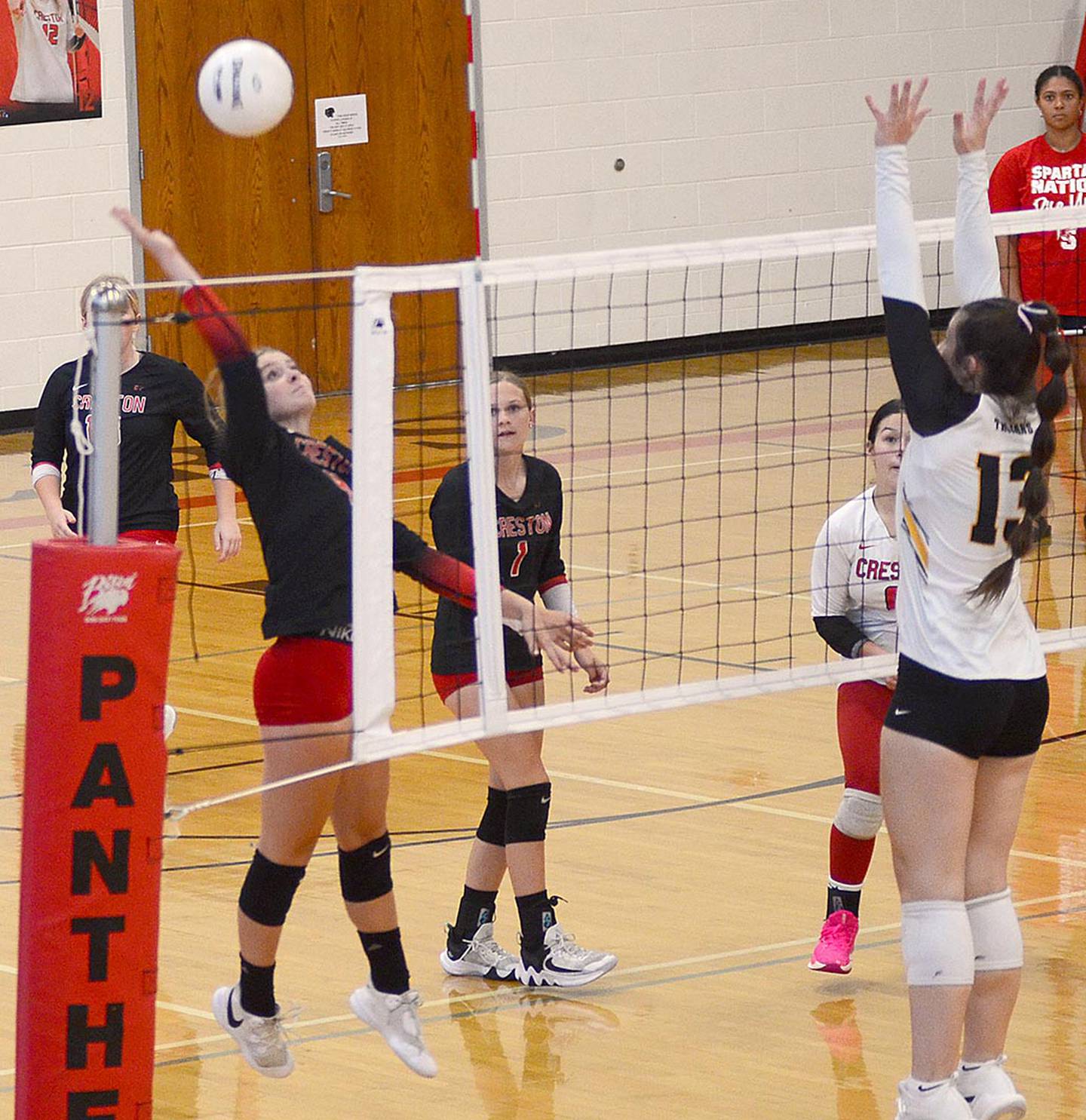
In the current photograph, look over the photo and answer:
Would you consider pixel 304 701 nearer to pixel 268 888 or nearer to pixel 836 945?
pixel 268 888

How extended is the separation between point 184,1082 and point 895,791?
1764mm

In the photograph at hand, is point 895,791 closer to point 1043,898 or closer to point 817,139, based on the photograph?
point 1043,898

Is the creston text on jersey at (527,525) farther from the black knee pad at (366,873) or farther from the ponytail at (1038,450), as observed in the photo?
the ponytail at (1038,450)

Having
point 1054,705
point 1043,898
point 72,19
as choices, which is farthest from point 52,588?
point 72,19

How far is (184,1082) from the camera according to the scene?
4.94 metres

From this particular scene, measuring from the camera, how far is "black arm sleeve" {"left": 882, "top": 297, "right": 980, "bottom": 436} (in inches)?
167

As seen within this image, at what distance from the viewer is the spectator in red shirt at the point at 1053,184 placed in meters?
10.8

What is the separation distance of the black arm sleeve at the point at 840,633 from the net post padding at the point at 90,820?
2031 millimetres

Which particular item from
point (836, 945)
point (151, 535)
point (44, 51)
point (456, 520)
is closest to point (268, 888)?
point (456, 520)

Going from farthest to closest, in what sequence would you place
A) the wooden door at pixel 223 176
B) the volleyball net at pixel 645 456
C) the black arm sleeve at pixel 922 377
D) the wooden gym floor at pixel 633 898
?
the wooden door at pixel 223 176 < the wooden gym floor at pixel 633 898 < the volleyball net at pixel 645 456 < the black arm sleeve at pixel 922 377

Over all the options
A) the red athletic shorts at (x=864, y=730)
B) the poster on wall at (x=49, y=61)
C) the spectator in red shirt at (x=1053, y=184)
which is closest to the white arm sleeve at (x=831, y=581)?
the red athletic shorts at (x=864, y=730)

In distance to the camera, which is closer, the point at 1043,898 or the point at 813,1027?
the point at 813,1027

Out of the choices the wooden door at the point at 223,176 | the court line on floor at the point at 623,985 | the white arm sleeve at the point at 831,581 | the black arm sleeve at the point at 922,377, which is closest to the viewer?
the black arm sleeve at the point at 922,377

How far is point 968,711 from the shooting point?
4.27 metres
